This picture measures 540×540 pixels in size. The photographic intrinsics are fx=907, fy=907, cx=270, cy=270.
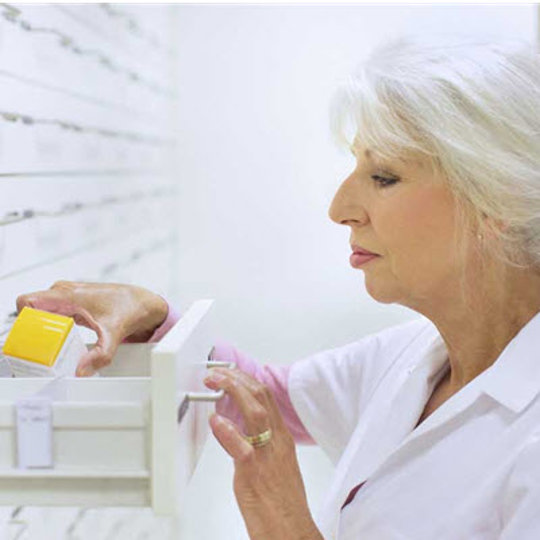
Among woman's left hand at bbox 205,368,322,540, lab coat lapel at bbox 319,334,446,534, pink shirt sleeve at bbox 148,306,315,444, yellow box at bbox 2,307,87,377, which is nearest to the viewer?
yellow box at bbox 2,307,87,377

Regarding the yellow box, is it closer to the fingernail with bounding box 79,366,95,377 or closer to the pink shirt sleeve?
the fingernail with bounding box 79,366,95,377

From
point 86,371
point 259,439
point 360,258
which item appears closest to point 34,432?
point 86,371

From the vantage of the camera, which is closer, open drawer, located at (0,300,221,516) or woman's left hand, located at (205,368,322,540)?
open drawer, located at (0,300,221,516)

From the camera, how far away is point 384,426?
1.16m

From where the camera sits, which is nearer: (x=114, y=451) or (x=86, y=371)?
(x=114, y=451)

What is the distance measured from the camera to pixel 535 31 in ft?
8.46

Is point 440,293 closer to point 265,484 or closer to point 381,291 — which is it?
point 381,291

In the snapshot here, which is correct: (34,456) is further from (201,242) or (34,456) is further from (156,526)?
(201,242)

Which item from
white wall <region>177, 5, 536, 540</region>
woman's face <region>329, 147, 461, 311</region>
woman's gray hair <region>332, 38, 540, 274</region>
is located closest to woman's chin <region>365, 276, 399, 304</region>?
Answer: woman's face <region>329, 147, 461, 311</region>

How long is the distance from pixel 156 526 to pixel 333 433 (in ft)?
3.30

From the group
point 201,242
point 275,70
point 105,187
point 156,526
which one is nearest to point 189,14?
point 275,70

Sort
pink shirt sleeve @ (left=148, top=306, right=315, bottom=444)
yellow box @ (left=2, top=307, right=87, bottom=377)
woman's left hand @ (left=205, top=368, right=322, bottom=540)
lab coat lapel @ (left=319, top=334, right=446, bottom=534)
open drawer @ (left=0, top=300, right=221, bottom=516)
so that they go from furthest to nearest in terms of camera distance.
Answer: pink shirt sleeve @ (left=148, top=306, right=315, bottom=444) < lab coat lapel @ (left=319, top=334, right=446, bottom=534) < woman's left hand @ (left=205, top=368, right=322, bottom=540) < yellow box @ (left=2, top=307, right=87, bottom=377) < open drawer @ (left=0, top=300, right=221, bottom=516)

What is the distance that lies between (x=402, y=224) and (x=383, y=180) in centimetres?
6

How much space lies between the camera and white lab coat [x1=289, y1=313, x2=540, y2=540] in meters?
0.95
